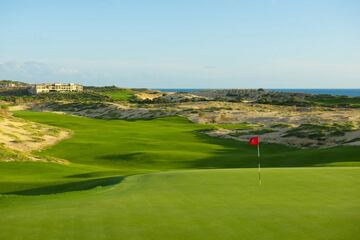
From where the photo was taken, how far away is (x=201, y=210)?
39.4 ft

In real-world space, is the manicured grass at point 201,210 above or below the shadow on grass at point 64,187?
above

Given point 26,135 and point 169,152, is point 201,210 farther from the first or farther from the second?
point 26,135

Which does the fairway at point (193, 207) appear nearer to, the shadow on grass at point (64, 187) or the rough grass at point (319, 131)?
the shadow on grass at point (64, 187)

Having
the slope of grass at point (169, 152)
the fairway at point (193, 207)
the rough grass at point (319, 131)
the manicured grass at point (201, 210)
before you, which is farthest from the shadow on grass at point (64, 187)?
the rough grass at point (319, 131)

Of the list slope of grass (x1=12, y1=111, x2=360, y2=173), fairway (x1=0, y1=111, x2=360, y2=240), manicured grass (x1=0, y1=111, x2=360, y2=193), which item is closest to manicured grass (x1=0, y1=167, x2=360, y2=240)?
fairway (x1=0, y1=111, x2=360, y2=240)

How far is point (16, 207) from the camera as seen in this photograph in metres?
13.9

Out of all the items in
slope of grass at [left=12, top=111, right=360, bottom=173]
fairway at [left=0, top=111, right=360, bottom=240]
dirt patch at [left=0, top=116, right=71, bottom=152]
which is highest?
fairway at [left=0, top=111, right=360, bottom=240]

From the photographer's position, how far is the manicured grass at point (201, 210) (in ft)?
32.6

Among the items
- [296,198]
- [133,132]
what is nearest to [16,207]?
[296,198]

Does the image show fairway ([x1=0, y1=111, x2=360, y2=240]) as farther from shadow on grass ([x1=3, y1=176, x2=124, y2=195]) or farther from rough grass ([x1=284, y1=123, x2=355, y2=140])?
rough grass ([x1=284, y1=123, x2=355, y2=140])

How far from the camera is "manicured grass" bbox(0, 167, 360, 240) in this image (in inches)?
391

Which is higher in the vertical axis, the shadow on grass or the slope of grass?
the shadow on grass

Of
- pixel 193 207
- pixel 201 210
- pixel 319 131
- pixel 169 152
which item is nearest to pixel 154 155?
pixel 169 152

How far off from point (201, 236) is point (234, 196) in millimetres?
4420
